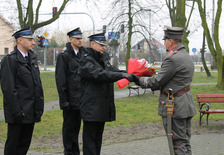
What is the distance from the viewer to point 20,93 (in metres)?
4.81

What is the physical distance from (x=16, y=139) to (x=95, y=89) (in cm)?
132

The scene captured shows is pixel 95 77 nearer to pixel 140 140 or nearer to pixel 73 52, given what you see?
pixel 73 52

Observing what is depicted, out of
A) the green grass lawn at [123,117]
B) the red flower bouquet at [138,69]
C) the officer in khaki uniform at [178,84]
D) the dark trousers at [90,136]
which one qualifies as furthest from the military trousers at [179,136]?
the green grass lawn at [123,117]

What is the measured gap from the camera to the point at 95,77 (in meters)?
4.94

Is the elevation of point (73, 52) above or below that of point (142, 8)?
below

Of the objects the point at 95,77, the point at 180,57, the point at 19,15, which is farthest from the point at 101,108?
the point at 19,15

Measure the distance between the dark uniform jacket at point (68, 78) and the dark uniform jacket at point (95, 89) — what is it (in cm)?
83

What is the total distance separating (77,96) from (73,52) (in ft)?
2.61

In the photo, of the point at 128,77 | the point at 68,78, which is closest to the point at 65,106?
the point at 68,78

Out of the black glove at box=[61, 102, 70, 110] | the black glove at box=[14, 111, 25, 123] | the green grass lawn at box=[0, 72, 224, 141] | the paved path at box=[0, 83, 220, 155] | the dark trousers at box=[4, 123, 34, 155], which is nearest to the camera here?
the black glove at box=[14, 111, 25, 123]

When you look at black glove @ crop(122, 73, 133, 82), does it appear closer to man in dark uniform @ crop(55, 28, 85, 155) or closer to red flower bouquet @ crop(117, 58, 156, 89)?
red flower bouquet @ crop(117, 58, 156, 89)

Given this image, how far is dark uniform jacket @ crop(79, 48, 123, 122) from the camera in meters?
4.98

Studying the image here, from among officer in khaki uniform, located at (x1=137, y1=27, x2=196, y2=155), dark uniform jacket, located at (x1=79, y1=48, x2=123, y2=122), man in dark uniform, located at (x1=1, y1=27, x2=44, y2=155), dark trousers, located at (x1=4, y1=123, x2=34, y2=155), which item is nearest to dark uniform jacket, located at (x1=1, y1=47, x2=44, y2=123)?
man in dark uniform, located at (x1=1, y1=27, x2=44, y2=155)

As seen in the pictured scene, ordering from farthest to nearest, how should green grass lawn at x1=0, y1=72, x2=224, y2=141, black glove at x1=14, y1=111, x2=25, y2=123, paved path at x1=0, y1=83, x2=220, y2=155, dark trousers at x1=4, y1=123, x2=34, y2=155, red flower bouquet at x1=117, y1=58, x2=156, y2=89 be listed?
green grass lawn at x1=0, y1=72, x2=224, y2=141 → paved path at x1=0, y1=83, x2=220, y2=155 → red flower bouquet at x1=117, y1=58, x2=156, y2=89 → dark trousers at x1=4, y1=123, x2=34, y2=155 → black glove at x1=14, y1=111, x2=25, y2=123
